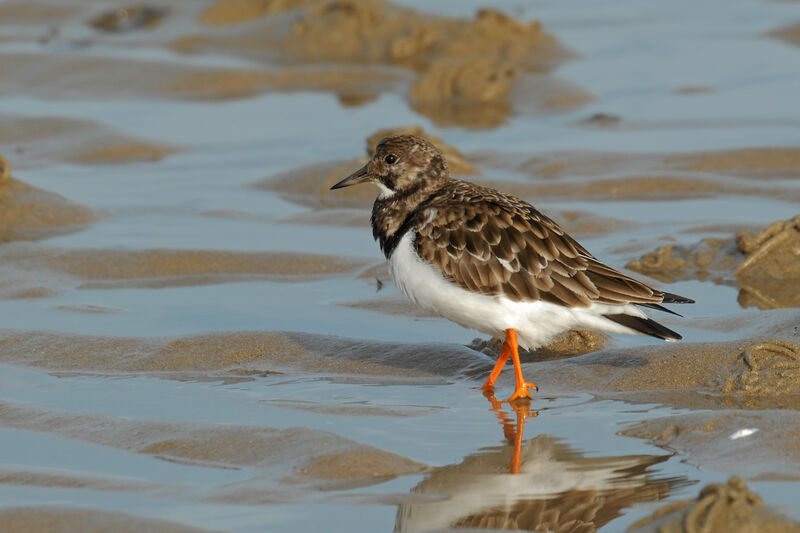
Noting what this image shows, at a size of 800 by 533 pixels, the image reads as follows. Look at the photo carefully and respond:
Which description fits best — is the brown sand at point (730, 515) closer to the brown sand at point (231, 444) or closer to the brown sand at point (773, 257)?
the brown sand at point (231, 444)

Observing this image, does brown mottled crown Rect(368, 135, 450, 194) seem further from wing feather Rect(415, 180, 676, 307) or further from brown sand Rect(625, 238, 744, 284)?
brown sand Rect(625, 238, 744, 284)

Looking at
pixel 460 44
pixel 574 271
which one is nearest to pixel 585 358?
pixel 574 271

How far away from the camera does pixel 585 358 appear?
611 cm

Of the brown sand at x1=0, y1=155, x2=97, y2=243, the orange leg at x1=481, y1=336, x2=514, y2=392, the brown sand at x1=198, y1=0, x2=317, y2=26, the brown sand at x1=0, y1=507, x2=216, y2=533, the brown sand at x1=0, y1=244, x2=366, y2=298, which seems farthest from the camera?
the brown sand at x1=198, y1=0, x2=317, y2=26

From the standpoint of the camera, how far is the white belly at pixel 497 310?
568cm

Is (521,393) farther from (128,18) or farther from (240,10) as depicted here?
(128,18)

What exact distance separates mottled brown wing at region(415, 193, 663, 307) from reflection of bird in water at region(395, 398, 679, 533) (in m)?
0.92

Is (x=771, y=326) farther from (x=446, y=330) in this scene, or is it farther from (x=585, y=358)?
(x=446, y=330)

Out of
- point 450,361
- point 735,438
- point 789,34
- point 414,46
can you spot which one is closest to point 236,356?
point 450,361

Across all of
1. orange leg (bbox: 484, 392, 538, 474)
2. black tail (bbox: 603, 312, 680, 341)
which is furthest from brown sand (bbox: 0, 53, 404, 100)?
orange leg (bbox: 484, 392, 538, 474)

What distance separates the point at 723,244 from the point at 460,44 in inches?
280

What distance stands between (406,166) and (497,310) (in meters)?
1.02

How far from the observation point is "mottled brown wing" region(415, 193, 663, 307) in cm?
567

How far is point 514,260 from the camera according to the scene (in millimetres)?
5719
